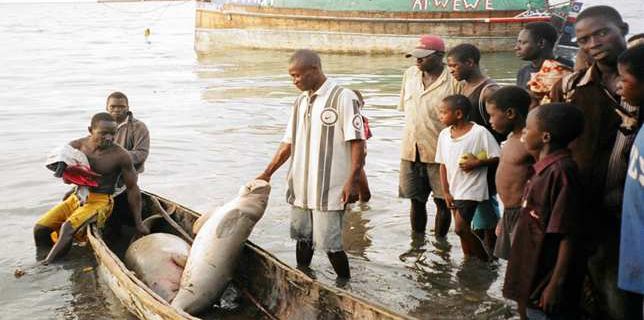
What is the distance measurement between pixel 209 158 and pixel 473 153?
7088 mm

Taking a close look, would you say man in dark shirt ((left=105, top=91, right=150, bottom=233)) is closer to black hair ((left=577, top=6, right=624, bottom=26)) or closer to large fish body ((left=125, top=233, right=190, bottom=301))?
large fish body ((left=125, top=233, right=190, bottom=301))

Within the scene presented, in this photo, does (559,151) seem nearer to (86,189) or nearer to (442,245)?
(442,245)

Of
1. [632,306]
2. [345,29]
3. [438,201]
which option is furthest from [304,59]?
[345,29]

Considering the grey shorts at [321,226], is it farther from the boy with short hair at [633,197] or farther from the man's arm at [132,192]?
the boy with short hair at [633,197]

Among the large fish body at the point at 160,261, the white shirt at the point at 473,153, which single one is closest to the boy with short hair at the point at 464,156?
the white shirt at the point at 473,153

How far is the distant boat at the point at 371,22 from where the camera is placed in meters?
23.9

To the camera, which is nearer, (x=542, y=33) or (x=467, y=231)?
(x=542, y=33)

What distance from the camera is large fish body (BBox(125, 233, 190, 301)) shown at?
214 inches

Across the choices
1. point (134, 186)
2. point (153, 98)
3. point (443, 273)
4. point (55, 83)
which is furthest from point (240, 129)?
point (55, 83)

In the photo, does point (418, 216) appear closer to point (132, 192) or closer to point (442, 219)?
point (442, 219)

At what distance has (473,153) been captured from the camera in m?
5.39

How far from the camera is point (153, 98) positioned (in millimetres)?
18891

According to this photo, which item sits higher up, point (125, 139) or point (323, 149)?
point (323, 149)

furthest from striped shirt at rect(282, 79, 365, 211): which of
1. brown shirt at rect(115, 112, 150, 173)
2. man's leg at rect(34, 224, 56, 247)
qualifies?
man's leg at rect(34, 224, 56, 247)
